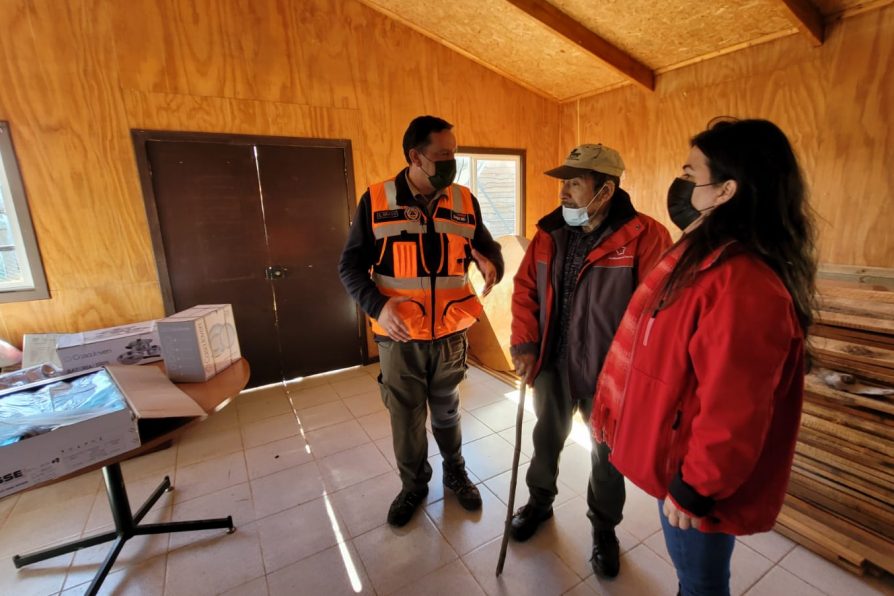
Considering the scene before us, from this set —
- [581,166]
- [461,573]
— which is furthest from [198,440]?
[581,166]

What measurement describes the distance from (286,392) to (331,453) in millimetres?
1100

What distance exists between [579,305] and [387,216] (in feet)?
2.67

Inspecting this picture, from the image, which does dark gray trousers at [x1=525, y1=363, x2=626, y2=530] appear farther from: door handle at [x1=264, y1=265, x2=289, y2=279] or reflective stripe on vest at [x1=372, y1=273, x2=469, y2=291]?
door handle at [x1=264, y1=265, x2=289, y2=279]

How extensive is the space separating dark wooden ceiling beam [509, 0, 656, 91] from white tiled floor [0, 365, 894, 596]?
2.84 metres

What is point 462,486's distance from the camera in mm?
Answer: 2004

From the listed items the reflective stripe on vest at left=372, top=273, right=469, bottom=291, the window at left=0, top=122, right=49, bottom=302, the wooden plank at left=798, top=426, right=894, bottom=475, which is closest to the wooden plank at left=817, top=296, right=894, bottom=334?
the wooden plank at left=798, top=426, right=894, bottom=475

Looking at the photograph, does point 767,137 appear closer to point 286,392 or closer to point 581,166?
point 581,166

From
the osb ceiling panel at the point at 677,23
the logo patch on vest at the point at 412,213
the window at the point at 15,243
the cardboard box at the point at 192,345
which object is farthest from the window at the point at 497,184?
the window at the point at 15,243

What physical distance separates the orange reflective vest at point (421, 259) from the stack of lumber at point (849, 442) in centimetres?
137

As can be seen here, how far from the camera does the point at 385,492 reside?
2117 mm

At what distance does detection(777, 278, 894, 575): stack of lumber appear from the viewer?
5.12 feet

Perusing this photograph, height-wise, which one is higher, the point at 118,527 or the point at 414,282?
the point at 414,282

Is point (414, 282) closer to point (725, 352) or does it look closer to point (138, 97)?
point (725, 352)

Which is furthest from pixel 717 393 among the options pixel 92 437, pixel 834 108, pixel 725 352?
pixel 834 108
